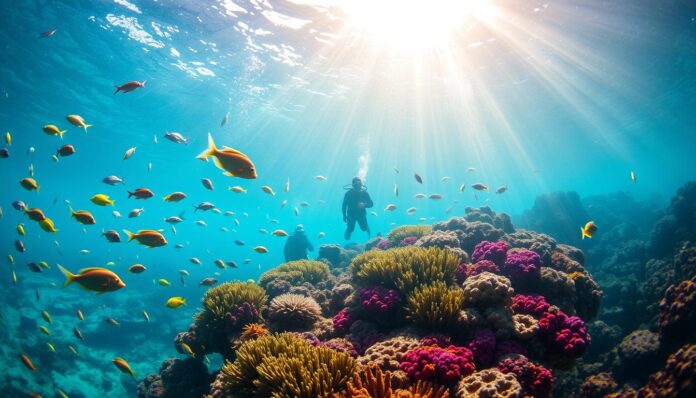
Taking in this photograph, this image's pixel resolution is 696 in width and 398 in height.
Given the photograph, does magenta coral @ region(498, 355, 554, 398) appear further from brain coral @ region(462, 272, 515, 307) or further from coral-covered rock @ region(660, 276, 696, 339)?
coral-covered rock @ region(660, 276, 696, 339)

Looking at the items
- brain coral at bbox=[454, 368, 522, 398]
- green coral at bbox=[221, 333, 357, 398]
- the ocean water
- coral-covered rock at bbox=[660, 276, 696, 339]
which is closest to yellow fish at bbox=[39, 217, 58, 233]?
the ocean water

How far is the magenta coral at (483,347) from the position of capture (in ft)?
13.7

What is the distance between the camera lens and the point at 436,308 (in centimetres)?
482

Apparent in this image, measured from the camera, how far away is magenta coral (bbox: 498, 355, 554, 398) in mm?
3658

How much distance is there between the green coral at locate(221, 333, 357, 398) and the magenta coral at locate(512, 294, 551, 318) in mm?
2994

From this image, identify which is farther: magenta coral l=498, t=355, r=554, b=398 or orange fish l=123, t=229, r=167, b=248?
orange fish l=123, t=229, r=167, b=248

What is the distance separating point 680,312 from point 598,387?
191 cm

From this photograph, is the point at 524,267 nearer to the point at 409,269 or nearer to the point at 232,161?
the point at 409,269

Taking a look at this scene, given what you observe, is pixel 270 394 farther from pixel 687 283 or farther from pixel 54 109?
pixel 54 109

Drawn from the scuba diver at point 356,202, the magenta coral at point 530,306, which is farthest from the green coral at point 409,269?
the scuba diver at point 356,202

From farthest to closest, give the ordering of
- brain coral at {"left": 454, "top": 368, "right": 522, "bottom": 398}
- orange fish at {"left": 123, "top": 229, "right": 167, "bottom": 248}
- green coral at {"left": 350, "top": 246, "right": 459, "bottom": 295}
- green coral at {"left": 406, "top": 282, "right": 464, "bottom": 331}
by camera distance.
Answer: orange fish at {"left": 123, "top": 229, "right": 167, "bottom": 248}
green coral at {"left": 350, "top": 246, "right": 459, "bottom": 295}
green coral at {"left": 406, "top": 282, "right": 464, "bottom": 331}
brain coral at {"left": 454, "top": 368, "right": 522, "bottom": 398}

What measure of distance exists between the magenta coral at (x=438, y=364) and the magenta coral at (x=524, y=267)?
275cm

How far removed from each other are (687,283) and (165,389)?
10006mm

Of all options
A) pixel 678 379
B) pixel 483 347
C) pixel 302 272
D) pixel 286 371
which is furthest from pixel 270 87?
pixel 678 379
